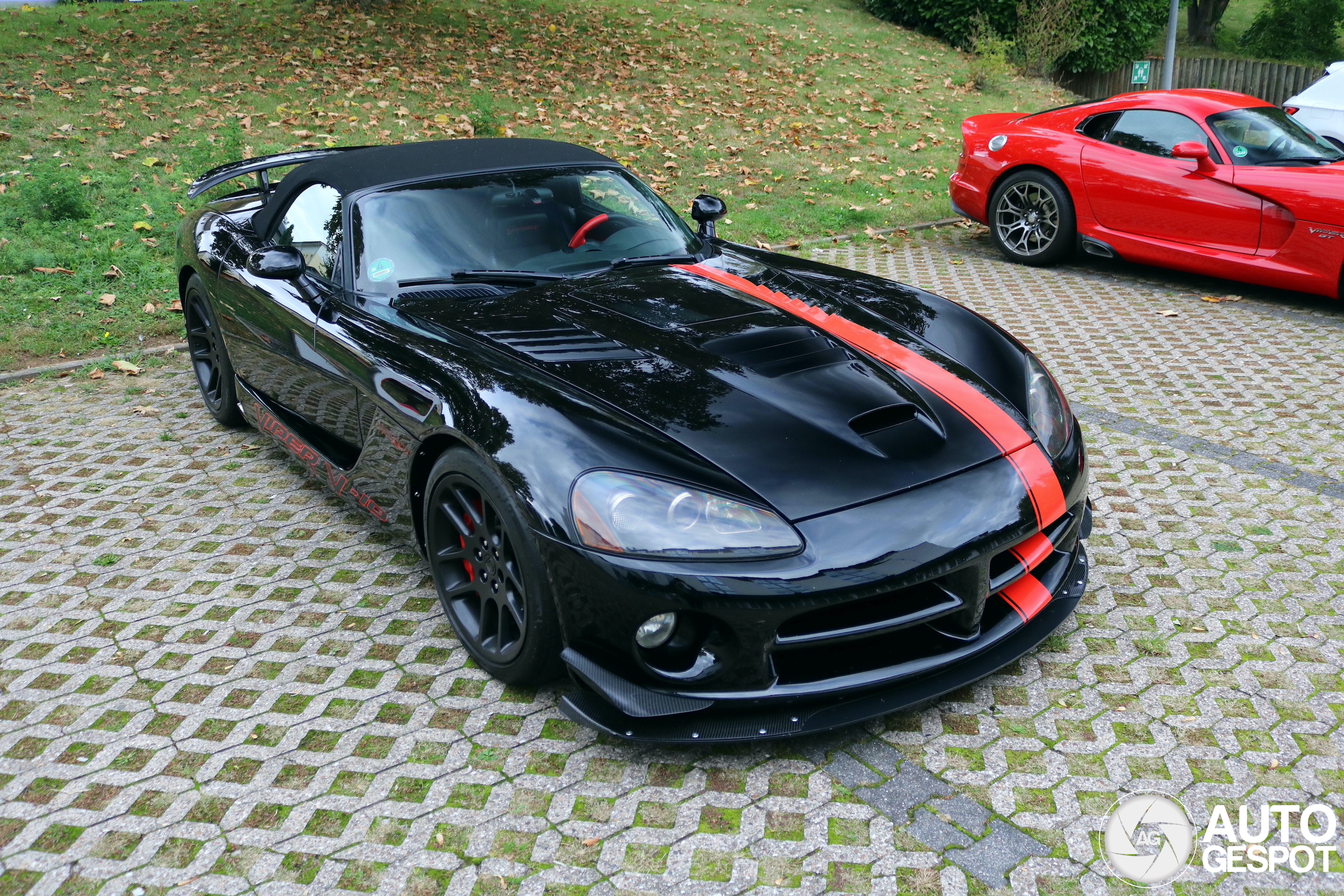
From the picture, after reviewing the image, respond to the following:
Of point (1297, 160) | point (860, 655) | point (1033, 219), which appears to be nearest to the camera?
point (860, 655)

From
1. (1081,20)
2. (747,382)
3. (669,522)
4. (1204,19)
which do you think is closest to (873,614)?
(669,522)

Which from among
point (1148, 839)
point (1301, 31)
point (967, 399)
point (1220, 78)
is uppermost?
point (1301, 31)

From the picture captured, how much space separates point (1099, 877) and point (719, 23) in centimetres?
1657

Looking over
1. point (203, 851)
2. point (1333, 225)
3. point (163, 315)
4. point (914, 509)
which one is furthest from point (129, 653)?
point (1333, 225)

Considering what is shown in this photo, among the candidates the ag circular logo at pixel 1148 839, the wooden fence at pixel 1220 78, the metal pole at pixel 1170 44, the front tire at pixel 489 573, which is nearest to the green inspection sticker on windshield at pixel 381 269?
the front tire at pixel 489 573

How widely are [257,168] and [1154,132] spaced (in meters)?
6.11

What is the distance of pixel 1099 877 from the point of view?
251cm

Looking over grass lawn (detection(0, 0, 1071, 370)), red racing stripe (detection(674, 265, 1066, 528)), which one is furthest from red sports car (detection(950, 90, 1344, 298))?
red racing stripe (detection(674, 265, 1066, 528))

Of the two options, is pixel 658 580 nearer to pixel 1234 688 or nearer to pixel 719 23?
pixel 1234 688

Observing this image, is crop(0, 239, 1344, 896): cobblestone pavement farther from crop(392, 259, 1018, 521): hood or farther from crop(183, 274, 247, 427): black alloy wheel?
crop(392, 259, 1018, 521): hood

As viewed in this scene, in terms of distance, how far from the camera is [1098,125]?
812 centimetres

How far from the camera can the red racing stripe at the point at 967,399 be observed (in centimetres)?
314

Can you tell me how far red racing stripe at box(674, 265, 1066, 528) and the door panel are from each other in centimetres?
Answer: 478

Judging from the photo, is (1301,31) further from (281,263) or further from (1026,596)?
(281,263)
